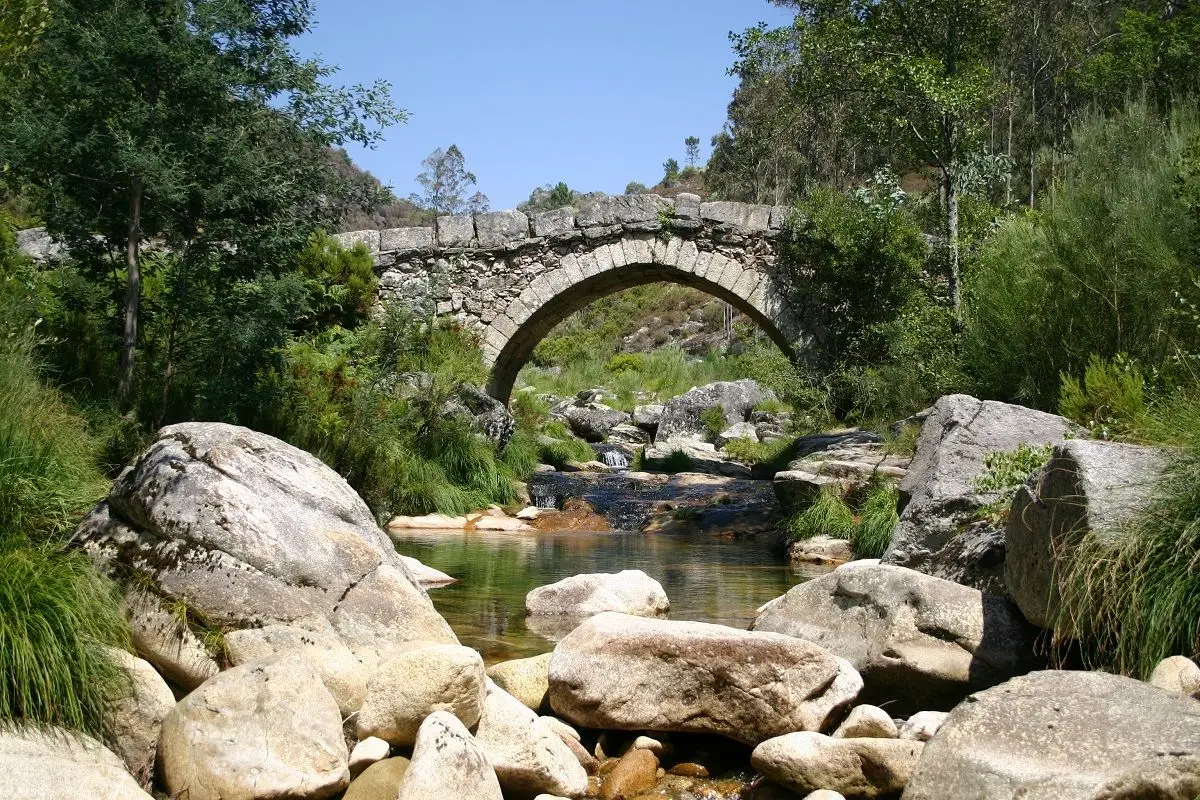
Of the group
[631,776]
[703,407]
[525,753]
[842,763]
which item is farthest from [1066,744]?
[703,407]

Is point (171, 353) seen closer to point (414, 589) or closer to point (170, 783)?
point (414, 589)

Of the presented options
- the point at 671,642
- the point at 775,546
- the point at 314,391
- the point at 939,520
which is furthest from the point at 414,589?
the point at 775,546

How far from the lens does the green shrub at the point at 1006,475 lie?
4.81m

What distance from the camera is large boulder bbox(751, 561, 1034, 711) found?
382 cm

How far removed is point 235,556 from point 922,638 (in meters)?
2.53

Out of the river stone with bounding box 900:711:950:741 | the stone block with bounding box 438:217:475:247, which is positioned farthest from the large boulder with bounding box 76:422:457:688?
the stone block with bounding box 438:217:475:247

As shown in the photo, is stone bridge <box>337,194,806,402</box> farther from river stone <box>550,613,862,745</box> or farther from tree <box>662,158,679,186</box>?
tree <box>662,158,679,186</box>

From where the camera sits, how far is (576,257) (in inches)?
553

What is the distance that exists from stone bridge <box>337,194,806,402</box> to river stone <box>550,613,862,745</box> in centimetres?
1037

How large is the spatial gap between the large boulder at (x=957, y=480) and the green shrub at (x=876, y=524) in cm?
168

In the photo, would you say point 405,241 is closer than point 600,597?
No

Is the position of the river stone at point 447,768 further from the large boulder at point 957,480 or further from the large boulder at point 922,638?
the large boulder at point 957,480

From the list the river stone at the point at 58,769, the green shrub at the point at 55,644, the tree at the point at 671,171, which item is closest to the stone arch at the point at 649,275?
the green shrub at the point at 55,644

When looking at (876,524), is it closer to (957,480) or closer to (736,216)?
(957,480)
